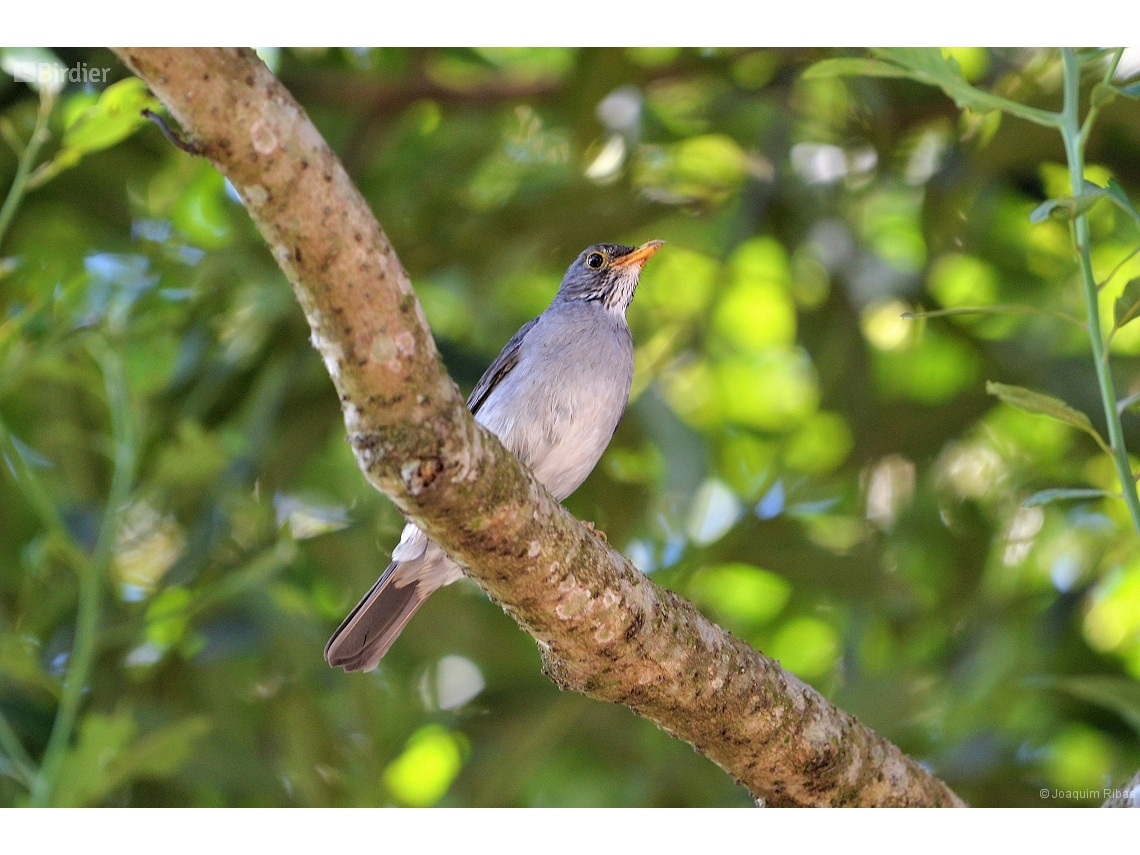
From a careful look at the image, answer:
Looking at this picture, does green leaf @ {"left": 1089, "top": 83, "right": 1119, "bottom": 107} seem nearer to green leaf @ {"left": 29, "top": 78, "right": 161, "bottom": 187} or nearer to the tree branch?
the tree branch

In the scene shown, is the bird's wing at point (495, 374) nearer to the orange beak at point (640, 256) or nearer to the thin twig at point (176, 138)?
the orange beak at point (640, 256)

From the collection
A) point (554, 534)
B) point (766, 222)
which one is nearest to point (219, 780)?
point (554, 534)

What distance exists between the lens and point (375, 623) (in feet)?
8.43

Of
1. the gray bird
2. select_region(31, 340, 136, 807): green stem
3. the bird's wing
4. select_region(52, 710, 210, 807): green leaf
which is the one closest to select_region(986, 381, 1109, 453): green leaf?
the gray bird

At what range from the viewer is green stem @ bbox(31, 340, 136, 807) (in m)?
2.37

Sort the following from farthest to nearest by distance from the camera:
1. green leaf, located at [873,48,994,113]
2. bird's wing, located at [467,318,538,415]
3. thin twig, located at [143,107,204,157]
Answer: bird's wing, located at [467,318,538,415], green leaf, located at [873,48,994,113], thin twig, located at [143,107,204,157]

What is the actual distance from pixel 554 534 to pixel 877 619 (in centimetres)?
188

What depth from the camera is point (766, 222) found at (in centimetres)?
357

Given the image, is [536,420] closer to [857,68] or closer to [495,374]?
[495,374]

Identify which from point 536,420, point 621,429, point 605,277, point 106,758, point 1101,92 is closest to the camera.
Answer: point 1101,92

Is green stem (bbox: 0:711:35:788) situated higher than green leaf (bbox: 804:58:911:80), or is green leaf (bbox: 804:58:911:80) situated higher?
green leaf (bbox: 804:58:911:80)

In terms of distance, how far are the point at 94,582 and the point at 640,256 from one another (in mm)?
1483

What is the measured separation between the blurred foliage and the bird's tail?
0.40m

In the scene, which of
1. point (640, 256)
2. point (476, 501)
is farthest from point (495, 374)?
point (476, 501)
